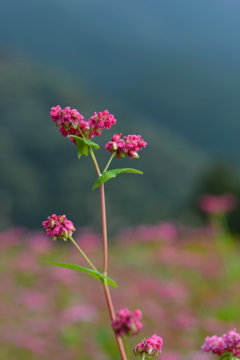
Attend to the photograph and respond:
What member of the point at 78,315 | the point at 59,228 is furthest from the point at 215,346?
the point at 78,315

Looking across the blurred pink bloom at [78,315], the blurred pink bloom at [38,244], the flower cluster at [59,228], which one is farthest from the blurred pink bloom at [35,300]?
the flower cluster at [59,228]

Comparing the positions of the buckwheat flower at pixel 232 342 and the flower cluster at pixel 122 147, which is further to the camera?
the flower cluster at pixel 122 147

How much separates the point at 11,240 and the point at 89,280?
8.67 ft

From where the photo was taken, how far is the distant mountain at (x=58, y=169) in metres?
15.5

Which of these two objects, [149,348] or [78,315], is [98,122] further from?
[78,315]

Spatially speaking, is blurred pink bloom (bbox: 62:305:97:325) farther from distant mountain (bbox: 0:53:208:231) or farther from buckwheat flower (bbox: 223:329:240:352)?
distant mountain (bbox: 0:53:208:231)

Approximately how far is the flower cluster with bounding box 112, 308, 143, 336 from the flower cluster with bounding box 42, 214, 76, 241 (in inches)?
11.4

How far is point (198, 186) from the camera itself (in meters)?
11.6

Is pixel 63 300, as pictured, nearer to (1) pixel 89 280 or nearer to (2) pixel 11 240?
(1) pixel 89 280

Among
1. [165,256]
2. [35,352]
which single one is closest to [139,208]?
[165,256]

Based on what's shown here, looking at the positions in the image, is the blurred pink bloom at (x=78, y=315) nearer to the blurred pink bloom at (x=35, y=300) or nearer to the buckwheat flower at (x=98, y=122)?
the blurred pink bloom at (x=35, y=300)

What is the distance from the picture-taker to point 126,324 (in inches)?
23.6

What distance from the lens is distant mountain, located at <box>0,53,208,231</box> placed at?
51.0 feet

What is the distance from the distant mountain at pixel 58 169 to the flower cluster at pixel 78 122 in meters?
10.8
